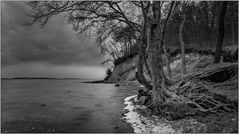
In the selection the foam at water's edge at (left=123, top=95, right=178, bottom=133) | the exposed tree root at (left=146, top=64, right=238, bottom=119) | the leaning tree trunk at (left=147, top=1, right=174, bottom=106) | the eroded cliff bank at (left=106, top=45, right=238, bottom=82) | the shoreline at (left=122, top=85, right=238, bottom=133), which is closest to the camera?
the shoreline at (left=122, top=85, right=238, bottom=133)

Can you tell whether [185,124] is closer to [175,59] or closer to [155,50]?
[155,50]

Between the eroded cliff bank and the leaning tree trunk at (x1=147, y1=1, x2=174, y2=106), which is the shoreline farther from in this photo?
the eroded cliff bank

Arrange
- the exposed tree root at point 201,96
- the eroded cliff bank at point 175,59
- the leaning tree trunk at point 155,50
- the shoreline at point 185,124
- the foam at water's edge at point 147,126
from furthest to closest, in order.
→ the eroded cliff bank at point 175,59
the leaning tree trunk at point 155,50
the exposed tree root at point 201,96
the foam at water's edge at point 147,126
the shoreline at point 185,124

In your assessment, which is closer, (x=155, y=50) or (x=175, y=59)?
(x=155, y=50)

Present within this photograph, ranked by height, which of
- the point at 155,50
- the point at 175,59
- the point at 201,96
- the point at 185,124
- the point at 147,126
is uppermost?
the point at 175,59

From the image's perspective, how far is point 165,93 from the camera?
11.9 m

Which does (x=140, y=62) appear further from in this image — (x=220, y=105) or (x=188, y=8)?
(x=188, y=8)

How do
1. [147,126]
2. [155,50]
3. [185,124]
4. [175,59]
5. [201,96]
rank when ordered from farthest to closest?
[175,59] → [155,50] → [201,96] → [147,126] → [185,124]

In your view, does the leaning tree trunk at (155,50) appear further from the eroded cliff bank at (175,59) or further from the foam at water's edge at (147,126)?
the eroded cliff bank at (175,59)

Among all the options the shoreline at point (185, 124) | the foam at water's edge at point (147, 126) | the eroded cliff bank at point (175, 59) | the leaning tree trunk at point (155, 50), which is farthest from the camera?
the eroded cliff bank at point (175, 59)

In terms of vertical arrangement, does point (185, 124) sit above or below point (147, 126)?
above

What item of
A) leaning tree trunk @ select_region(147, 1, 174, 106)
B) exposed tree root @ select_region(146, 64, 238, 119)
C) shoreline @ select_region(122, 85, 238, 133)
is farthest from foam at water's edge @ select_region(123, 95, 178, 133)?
leaning tree trunk @ select_region(147, 1, 174, 106)

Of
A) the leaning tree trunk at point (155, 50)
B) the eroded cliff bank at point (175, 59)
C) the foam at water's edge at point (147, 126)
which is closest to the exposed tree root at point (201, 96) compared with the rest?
the leaning tree trunk at point (155, 50)

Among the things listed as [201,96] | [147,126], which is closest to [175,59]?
[201,96]
